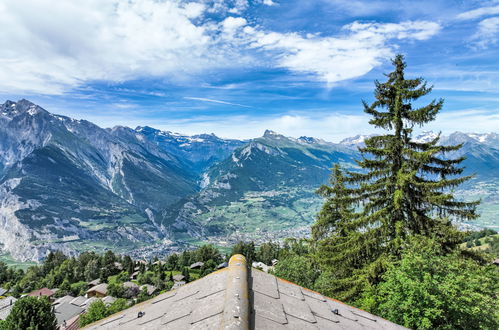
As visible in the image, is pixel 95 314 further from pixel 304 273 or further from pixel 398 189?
pixel 398 189

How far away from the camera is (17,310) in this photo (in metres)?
35.6

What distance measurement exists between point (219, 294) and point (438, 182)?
1622cm

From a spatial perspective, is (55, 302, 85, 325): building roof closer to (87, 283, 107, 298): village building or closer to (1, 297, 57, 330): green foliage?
(87, 283, 107, 298): village building

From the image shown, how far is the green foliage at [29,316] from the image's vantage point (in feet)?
Result: 116

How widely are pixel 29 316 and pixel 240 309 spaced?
4545 cm

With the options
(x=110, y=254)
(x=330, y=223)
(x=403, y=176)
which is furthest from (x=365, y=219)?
(x=110, y=254)

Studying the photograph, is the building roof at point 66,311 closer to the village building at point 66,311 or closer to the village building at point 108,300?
the village building at point 66,311

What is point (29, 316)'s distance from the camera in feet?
119

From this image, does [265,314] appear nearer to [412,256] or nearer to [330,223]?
[412,256]

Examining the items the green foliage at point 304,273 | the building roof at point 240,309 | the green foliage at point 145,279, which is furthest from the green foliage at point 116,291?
the building roof at point 240,309

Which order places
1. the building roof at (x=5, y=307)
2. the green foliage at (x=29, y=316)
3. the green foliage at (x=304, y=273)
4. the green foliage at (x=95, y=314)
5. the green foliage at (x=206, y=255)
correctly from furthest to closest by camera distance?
the green foliage at (x=206, y=255), the building roof at (x=5, y=307), the green foliage at (x=95, y=314), the green foliage at (x=29, y=316), the green foliage at (x=304, y=273)

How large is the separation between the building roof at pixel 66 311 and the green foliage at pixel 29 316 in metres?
30.3

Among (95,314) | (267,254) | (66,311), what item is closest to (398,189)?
(95,314)

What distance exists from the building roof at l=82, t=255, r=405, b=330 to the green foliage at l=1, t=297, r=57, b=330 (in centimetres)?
4059
